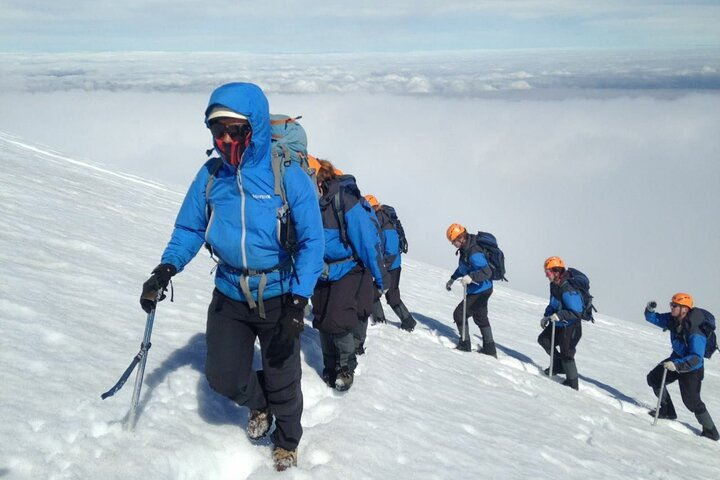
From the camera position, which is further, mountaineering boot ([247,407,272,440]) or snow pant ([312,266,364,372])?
snow pant ([312,266,364,372])

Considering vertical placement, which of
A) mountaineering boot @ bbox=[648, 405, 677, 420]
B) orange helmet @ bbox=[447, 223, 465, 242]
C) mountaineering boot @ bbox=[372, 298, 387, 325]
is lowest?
mountaineering boot @ bbox=[648, 405, 677, 420]

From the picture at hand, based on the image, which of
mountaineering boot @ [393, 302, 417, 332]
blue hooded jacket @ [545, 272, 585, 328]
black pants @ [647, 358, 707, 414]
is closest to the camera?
black pants @ [647, 358, 707, 414]

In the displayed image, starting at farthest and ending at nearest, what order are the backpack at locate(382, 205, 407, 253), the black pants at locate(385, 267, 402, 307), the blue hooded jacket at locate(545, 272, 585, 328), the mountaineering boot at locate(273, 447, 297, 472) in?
the black pants at locate(385, 267, 402, 307) < the blue hooded jacket at locate(545, 272, 585, 328) < the backpack at locate(382, 205, 407, 253) < the mountaineering boot at locate(273, 447, 297, 472)

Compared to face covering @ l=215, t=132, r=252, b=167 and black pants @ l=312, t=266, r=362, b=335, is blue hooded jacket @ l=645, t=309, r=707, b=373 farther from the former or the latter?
face covering @ l=215, t=132, r=252, b=167

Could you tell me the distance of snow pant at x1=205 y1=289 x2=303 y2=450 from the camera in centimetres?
364

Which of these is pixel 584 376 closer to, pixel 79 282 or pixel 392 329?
pixel 392 329

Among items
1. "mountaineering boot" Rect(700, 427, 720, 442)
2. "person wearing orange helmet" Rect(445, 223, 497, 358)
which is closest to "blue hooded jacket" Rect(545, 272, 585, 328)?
"person wearing orange helmet" Rect(445, 223, 497, 358)

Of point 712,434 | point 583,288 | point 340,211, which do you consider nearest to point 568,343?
point 583,288

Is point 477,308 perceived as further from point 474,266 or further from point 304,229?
point 304,229

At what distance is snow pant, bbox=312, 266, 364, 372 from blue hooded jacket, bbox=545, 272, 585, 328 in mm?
5225

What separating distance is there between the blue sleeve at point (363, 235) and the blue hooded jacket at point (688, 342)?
574 centimetres

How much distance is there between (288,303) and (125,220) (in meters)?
8.94

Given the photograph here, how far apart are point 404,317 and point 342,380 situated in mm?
4962

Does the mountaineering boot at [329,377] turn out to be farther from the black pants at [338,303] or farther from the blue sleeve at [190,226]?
the blue sleeve at [190,226]
